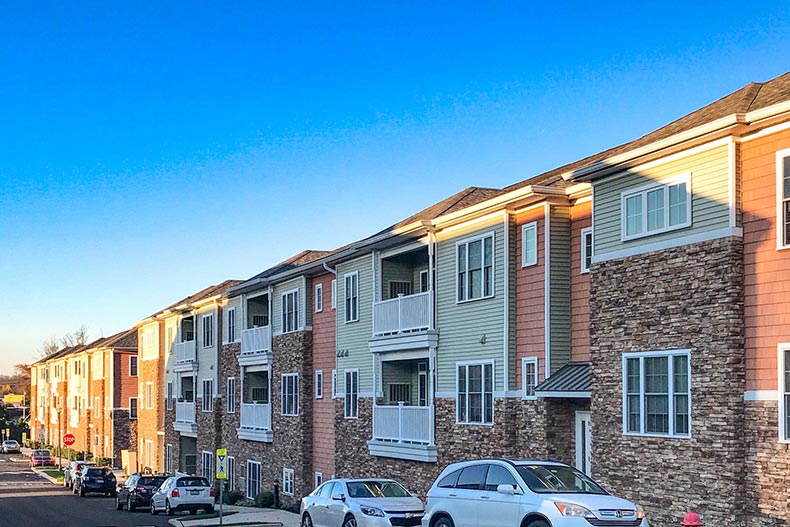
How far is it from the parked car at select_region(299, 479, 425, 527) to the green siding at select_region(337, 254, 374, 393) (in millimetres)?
10126

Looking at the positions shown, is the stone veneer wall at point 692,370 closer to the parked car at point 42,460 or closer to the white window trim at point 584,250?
the white window trim at point 584,250

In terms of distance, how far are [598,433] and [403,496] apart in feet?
16.1

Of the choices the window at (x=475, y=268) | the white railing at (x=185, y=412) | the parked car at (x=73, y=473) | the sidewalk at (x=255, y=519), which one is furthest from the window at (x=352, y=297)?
the parked car at (x=73, y=473)

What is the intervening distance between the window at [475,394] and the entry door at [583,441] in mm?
2910

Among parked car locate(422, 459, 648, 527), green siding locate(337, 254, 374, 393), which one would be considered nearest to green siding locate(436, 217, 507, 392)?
green siding locate(337, 254, 374, 393)

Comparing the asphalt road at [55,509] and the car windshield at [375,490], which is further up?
the car windshield at [375,490]

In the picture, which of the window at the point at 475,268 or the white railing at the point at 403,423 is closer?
the window at the point at 475,268

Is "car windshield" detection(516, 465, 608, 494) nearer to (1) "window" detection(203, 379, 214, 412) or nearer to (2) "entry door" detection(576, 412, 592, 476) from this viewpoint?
(2) "entry door" detection(576, 412, 592, 476)

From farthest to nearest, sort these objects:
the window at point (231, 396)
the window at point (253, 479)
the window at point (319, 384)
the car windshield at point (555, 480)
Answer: the window at point (231, 396) < the window at point (253, 479) < the window at point (319, 384) < the car windshield at point (555, 480)

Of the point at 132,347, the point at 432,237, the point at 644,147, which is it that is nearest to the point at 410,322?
the point at 432,237

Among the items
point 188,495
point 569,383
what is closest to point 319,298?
point 188,495

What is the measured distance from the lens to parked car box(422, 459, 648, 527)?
52.0 feet

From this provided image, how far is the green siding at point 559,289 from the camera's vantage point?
25000 millimetres

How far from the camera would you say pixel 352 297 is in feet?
119
